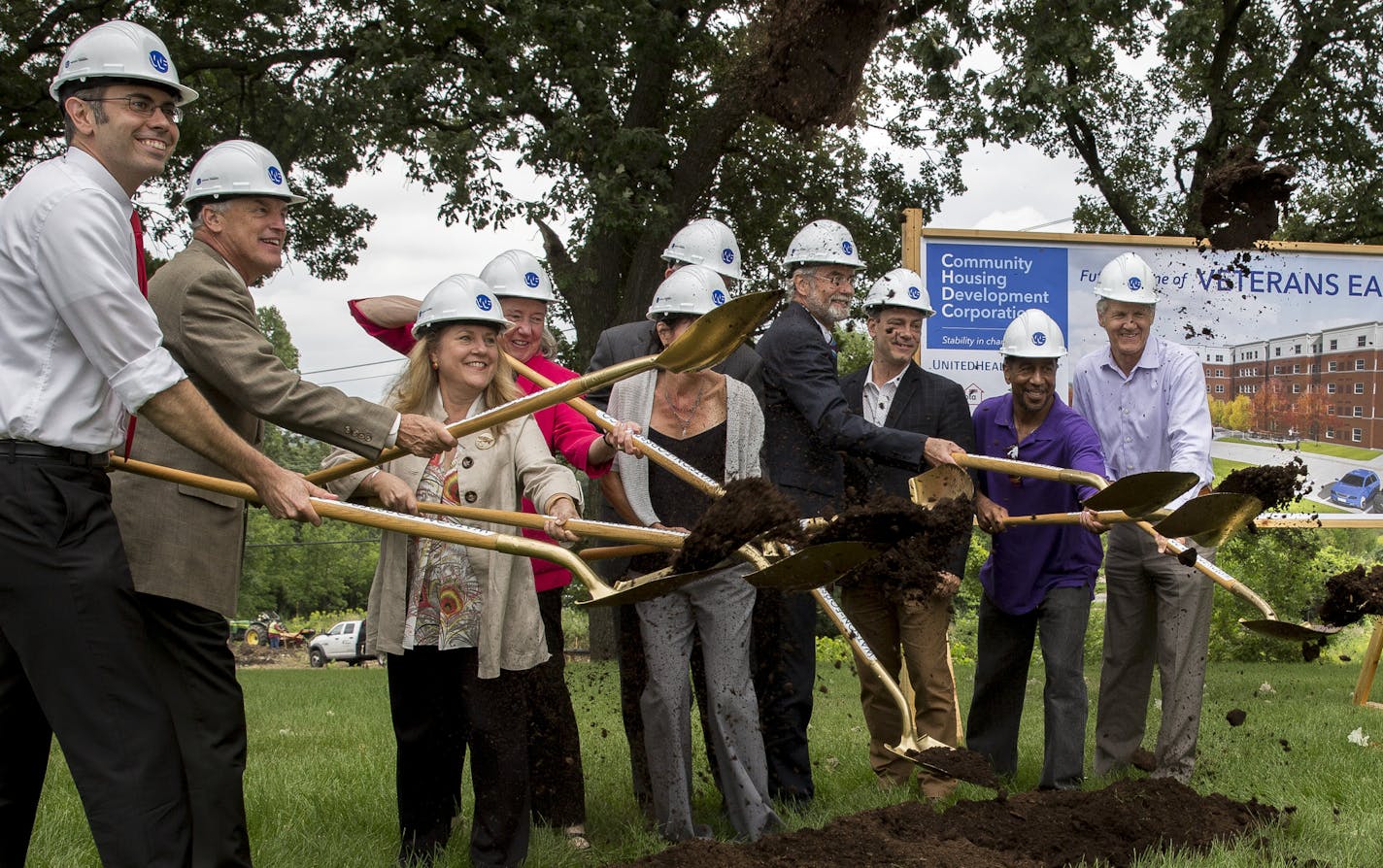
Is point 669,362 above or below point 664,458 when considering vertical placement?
above

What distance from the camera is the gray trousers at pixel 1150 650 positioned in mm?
6082

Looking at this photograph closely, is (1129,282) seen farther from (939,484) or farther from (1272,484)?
(1272,484)

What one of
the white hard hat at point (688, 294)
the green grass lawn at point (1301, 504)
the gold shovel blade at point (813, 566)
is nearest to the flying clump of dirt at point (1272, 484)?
the gold shovel blade at point (813, 566)

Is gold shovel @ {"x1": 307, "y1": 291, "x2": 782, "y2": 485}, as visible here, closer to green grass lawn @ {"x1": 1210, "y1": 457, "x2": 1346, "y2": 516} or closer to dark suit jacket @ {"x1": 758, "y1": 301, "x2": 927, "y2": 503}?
dark suit jacket @ {"x1": 758, "y1": 301, "x2": 927, "y2": 503}

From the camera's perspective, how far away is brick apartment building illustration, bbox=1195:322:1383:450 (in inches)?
378

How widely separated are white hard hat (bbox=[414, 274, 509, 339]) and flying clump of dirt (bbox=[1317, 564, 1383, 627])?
3.19 meters

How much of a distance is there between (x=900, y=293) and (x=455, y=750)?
2.95 meters

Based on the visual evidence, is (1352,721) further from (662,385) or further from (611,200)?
(611,200)

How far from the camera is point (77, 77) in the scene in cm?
346

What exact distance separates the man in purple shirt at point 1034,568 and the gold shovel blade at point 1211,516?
1.00 m

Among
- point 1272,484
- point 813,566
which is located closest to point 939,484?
point 1272,484

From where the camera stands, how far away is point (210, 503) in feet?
12.4

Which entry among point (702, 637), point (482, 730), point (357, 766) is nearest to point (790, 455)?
point (702, 637)

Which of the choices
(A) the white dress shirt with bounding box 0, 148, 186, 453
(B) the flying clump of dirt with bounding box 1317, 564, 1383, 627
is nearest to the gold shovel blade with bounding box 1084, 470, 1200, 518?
(B) the flying clump of dirt with bounding box 1317, 564, 1383, 627
